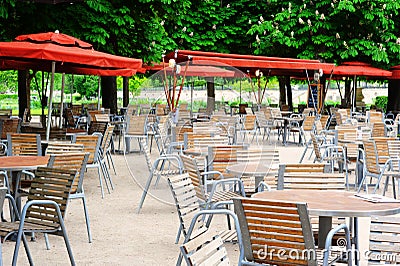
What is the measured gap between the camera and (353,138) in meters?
11.3

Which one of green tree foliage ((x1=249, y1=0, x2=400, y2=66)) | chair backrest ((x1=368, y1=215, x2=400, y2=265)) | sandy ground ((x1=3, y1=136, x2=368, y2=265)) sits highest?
green tree foliage ((x1=249, y1=0, x2=400, y2=66))

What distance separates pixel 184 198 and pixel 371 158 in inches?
169

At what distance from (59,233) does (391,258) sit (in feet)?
8.47

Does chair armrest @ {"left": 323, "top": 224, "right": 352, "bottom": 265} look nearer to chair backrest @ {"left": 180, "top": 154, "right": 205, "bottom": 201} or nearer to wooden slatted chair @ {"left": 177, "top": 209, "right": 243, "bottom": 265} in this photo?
wooden slatted chair @ {"left": 177, "top": 209, "right": 243, "bottom": 265}

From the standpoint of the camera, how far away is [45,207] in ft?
18.9

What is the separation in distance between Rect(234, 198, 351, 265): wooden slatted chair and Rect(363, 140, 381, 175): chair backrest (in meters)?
5.18

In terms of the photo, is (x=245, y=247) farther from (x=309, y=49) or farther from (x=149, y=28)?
(x=309, y=49)

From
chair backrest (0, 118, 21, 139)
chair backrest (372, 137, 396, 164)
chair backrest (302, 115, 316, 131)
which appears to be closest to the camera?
chair backrest (372, 137, 396, 164)

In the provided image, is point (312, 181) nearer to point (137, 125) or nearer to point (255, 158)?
point (255, 158)

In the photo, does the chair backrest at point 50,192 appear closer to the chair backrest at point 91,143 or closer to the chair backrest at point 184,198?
the chair backrest at point 184,198

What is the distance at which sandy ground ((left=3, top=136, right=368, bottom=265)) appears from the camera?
6.54 metres

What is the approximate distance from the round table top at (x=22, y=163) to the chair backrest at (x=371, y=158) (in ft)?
14.7

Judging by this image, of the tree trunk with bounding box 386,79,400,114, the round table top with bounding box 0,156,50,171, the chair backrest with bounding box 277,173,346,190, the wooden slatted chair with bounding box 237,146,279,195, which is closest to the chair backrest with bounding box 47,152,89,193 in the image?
the round table top with bounding box 0,156,50,171

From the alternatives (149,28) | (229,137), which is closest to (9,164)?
(229,137)
